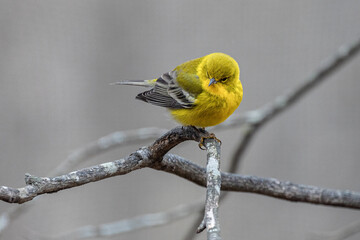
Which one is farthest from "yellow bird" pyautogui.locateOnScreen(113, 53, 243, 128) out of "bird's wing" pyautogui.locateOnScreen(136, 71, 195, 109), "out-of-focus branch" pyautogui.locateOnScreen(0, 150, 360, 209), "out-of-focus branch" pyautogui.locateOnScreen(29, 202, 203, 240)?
"out-of-focus branch" pyautogui.locateOnScreen(29, 202, 203, 240)

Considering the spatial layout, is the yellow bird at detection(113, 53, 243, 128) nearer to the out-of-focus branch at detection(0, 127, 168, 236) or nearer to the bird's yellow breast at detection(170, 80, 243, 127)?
the bird's yellow breast at detection(170, 80, 243, 127)

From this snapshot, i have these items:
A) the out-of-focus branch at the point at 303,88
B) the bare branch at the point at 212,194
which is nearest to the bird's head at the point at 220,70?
the out-of-focus branch at the point at 303,88

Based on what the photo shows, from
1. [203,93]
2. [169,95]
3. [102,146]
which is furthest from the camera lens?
[169,95]

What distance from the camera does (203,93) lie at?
3.62 metres

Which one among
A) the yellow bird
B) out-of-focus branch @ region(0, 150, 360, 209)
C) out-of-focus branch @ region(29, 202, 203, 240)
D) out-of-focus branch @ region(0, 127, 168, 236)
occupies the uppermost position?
the yellow bird

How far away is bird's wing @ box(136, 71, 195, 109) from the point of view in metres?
3.71

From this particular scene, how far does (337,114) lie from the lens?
16.5 ft

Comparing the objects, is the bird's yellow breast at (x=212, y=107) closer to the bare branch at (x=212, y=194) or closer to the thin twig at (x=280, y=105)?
the thin twig at (x=280, y=105)

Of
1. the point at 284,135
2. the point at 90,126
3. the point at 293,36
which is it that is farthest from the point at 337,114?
the point at 90,126

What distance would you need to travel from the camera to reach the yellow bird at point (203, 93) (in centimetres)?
347

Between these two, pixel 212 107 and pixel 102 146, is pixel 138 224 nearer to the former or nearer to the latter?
pixel 102 146

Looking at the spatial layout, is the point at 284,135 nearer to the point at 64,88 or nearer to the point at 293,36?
the point at 293,36

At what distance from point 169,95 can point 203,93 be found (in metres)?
0.41

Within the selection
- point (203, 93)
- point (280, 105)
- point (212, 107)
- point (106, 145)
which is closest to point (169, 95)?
point (203, 93)
